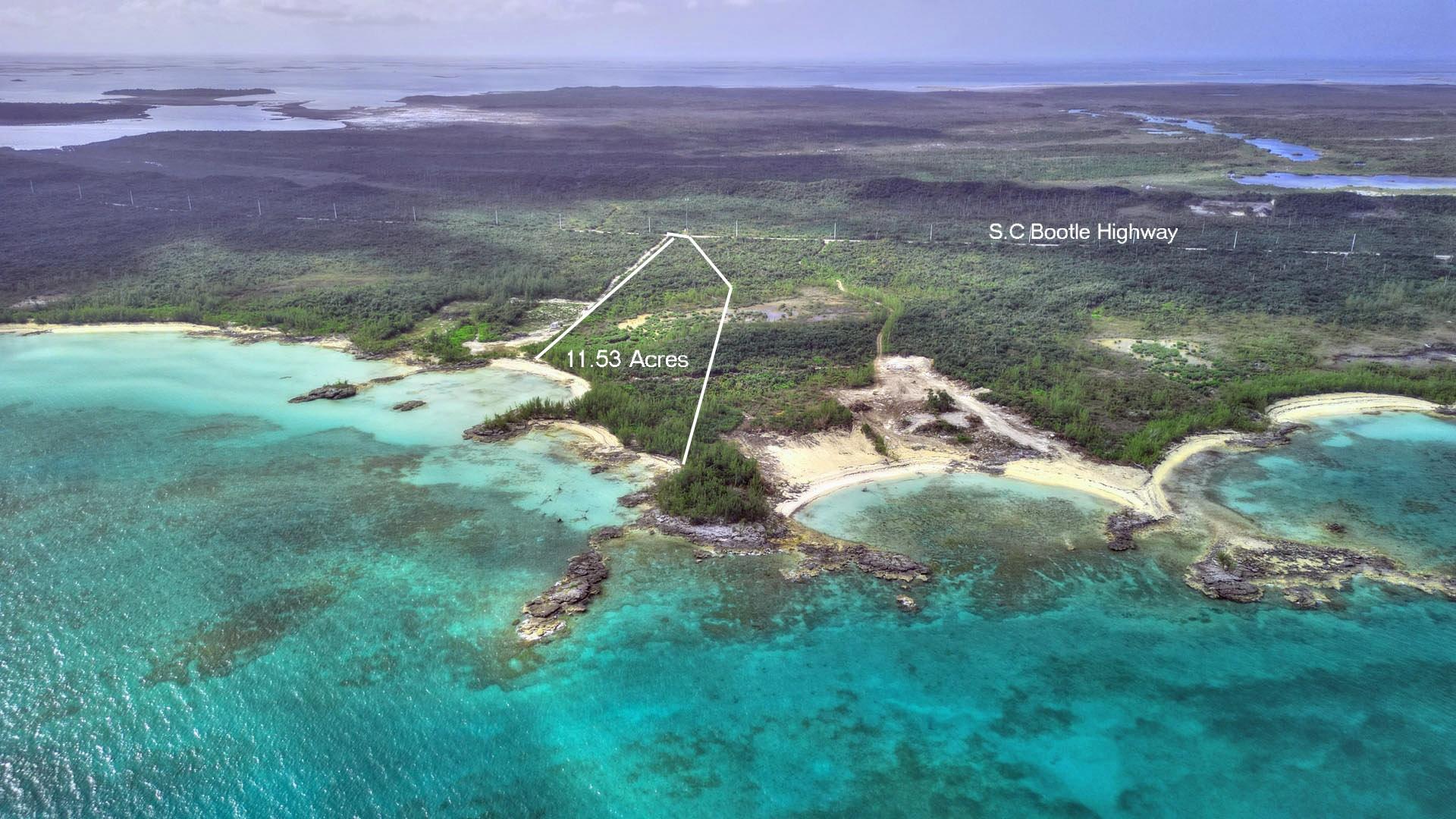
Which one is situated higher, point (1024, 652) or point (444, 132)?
point (444, 132)

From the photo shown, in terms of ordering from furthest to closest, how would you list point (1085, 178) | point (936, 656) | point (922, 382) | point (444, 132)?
1. point (444, 132)
2. point (1085, 178)
3. point (922, 382)
4. point (936, 656)

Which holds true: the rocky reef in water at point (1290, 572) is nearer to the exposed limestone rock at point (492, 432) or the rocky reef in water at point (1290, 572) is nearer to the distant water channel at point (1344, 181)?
the exposed limestone rock at point (492, 432)

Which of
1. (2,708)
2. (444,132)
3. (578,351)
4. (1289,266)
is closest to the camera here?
(2,708)

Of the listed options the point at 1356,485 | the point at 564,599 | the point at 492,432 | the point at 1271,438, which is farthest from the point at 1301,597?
the point at 492,432

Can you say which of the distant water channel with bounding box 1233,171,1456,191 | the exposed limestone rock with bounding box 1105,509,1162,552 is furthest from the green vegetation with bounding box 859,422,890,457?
the distant water channel with bounding box 1233,171,1456,191

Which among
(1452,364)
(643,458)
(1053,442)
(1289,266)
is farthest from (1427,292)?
(643,458)

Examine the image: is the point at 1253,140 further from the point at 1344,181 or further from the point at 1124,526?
the point at 1124,526

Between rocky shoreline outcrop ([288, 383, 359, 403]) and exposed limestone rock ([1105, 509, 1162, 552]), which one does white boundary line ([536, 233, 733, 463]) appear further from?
exposed limestone rock ([1105, 509, 1162, 552])

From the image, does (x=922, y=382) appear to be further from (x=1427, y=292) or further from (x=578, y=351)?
(x=1427, y=292)

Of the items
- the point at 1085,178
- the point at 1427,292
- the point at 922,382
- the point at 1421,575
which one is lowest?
the point at 1421,575
